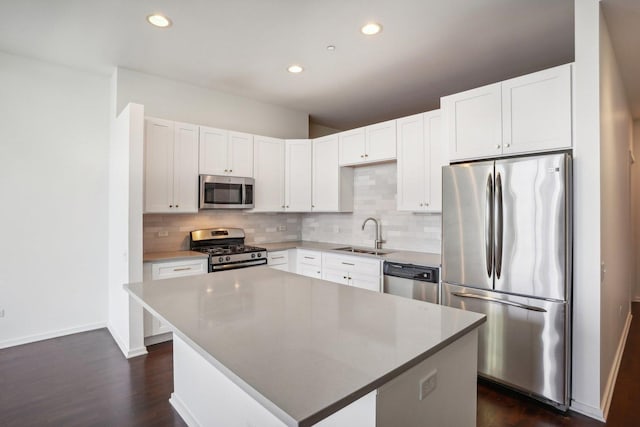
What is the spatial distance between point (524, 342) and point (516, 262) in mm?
575

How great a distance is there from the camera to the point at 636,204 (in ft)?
16.7

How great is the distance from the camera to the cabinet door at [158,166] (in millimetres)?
3471

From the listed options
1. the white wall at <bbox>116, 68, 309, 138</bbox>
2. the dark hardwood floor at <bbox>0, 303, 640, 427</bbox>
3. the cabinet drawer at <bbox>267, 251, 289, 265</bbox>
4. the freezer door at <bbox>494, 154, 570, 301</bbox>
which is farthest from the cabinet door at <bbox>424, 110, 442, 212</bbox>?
the white wall at <bbox>116, 68, 309, 138</bbox>

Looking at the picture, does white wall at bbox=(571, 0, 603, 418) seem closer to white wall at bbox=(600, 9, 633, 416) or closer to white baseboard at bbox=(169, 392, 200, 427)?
white wall at bbox=(600, 9, 633, 416)

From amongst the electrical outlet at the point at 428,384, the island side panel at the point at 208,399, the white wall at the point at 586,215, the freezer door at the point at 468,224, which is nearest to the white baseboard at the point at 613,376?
the white wall at the point at 586,215

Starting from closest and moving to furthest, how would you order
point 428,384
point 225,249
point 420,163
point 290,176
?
point 428,384 → point 420,163 → point 225,249 → point 290,176

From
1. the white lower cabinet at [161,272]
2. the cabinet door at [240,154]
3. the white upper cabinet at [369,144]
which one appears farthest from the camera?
the cabinet door at [240,154]

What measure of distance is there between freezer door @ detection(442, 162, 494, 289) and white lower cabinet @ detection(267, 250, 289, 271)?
7.04ft

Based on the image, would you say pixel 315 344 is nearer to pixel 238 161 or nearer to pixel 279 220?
pixel 238 161

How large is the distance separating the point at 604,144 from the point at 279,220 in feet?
12.4

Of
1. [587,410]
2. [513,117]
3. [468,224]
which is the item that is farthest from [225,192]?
[587,410]

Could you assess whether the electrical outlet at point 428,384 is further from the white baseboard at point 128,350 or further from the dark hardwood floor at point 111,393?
the white baseboard at point 128,350

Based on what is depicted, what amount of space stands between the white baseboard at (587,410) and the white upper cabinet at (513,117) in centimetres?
174

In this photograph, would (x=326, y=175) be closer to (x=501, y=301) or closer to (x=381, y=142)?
(x=381, y=142)
